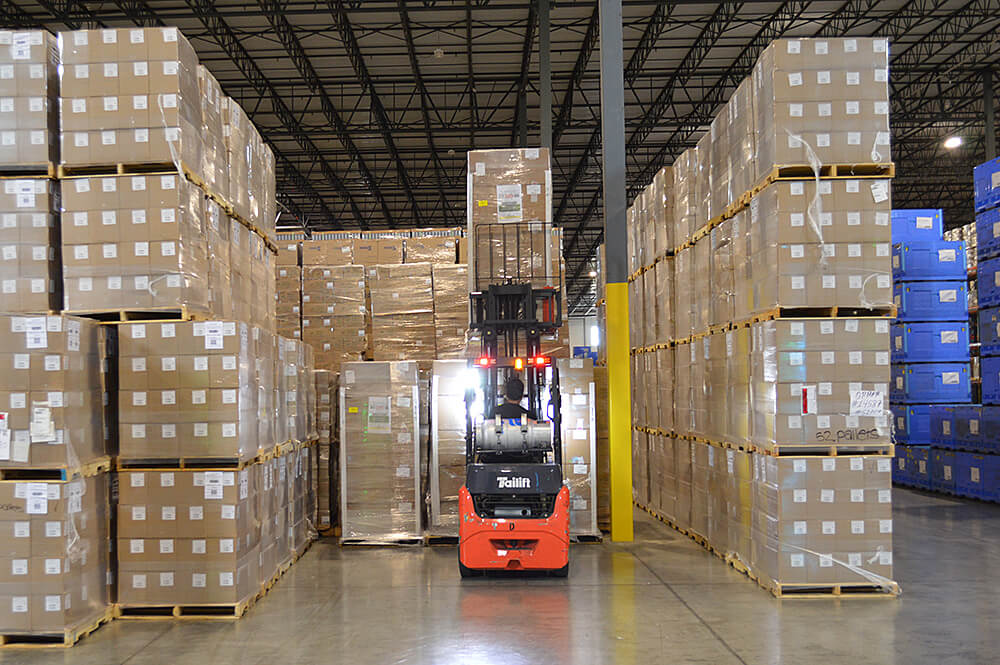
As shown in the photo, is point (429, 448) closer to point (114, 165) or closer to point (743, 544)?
point (743, 544)

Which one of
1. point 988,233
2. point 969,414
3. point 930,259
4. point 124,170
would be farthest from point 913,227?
point 124,170

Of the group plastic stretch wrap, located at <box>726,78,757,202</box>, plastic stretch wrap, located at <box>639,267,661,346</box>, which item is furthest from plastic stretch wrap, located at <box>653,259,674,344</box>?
plastic stretch wrap, located at <box>726,78,757,202</box>

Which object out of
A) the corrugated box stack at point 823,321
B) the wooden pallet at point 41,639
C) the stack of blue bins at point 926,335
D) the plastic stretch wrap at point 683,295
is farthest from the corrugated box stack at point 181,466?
the stack of blue bins at point 926,335

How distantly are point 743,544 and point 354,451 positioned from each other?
404cm

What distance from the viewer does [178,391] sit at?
6.16 metres

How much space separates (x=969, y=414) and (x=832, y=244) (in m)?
6.59

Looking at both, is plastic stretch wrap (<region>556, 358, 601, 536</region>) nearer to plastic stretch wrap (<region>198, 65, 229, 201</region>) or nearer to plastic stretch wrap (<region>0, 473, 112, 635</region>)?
plastic stretch wrap (<region>198, 65, 229, 201</region>)

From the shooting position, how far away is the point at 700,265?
8.60 m

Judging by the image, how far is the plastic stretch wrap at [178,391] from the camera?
6.13 metres

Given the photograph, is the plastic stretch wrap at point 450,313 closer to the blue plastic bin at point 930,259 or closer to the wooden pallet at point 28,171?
the wooden pallet at point 28,171

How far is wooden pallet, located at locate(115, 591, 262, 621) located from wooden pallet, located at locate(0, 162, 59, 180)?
3167 millimetres

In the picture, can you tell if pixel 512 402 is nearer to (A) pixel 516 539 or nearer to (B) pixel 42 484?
(A) pixel 516 539

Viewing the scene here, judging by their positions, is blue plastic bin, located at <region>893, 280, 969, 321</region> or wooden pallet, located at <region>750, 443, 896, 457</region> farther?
blue plastic bin, located at <region>893, 280, 969, 321</region>

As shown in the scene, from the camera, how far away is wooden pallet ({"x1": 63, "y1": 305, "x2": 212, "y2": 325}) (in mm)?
6234
